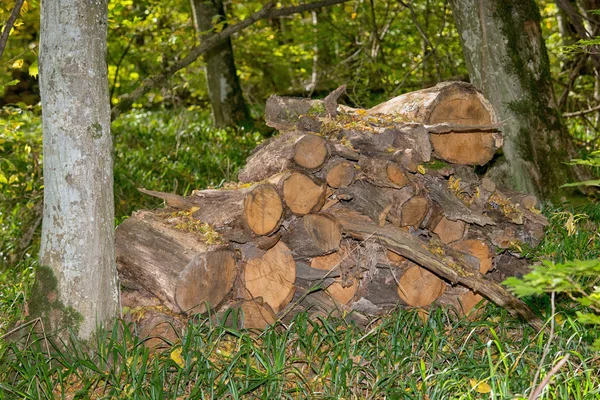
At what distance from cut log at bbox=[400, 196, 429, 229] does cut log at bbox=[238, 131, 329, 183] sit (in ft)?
2.21

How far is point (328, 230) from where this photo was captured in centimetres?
466

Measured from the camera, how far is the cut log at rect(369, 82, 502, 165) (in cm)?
514

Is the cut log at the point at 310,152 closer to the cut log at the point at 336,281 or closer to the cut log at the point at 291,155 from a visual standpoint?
the cut log at the point at 291,155

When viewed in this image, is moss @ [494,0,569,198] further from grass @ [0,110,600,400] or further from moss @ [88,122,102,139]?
moss @ [88,122,102,139]

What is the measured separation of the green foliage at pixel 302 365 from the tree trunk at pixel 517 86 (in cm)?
234

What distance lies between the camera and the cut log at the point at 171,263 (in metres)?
4.22

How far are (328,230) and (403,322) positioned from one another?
2.54 feet

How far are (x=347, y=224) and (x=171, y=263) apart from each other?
126cm

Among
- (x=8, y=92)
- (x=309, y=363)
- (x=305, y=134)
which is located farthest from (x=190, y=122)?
(x=309, y=363)

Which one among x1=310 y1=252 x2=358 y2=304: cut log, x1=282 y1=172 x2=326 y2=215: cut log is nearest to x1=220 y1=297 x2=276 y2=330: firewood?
x1=310 y1=252 x2=358 y2=304: cut log

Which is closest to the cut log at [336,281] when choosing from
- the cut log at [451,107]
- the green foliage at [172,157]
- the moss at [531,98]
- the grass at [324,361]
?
the grass at [324,361]

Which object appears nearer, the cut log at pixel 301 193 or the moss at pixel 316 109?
the cut log at pixel 301 193

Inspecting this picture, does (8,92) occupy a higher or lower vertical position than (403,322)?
higher

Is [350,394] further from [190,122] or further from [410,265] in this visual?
[190,122]
